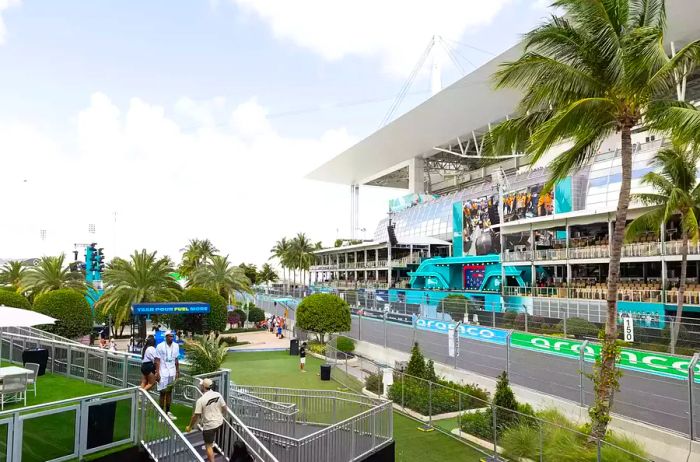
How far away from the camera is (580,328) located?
2170cm

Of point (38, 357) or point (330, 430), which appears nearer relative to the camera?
point (330, 430)

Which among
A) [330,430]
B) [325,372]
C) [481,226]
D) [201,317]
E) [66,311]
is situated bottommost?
[325,372]

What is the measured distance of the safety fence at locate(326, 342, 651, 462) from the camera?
11422 millimetres

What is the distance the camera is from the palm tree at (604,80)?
11.3 metres

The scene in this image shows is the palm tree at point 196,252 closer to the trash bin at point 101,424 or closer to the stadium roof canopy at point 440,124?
the stadium roof canopy at point 440,124

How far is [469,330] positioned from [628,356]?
8.42m

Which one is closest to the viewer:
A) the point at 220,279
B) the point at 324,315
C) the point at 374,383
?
the point at 374,383

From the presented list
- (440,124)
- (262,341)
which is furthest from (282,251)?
(262,341)

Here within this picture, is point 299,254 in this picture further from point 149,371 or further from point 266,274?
point 149,371

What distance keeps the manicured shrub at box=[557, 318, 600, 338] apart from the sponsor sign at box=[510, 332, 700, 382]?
175cm

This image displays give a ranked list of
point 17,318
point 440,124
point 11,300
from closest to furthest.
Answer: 1. point 17,318
2. point 11,300
3. point 440,124

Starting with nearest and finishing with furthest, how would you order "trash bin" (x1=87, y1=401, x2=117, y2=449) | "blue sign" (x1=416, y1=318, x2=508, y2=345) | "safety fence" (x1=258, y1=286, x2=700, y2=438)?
"trash bin" (x1=87, y1=401, x2=117, y2=449)
"safety fence" (x1=258, y1=286, x2=700, y2=438)
"blue sign" (x1=416, y1=318, x2=508, y2=345)

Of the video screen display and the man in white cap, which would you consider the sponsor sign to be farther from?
the video screen display

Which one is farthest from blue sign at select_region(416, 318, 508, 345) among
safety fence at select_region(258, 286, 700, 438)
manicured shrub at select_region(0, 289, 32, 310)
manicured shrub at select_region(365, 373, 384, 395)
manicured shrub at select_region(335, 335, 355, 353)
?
manicured shrub at select_region(0, 289, 32, 310)
